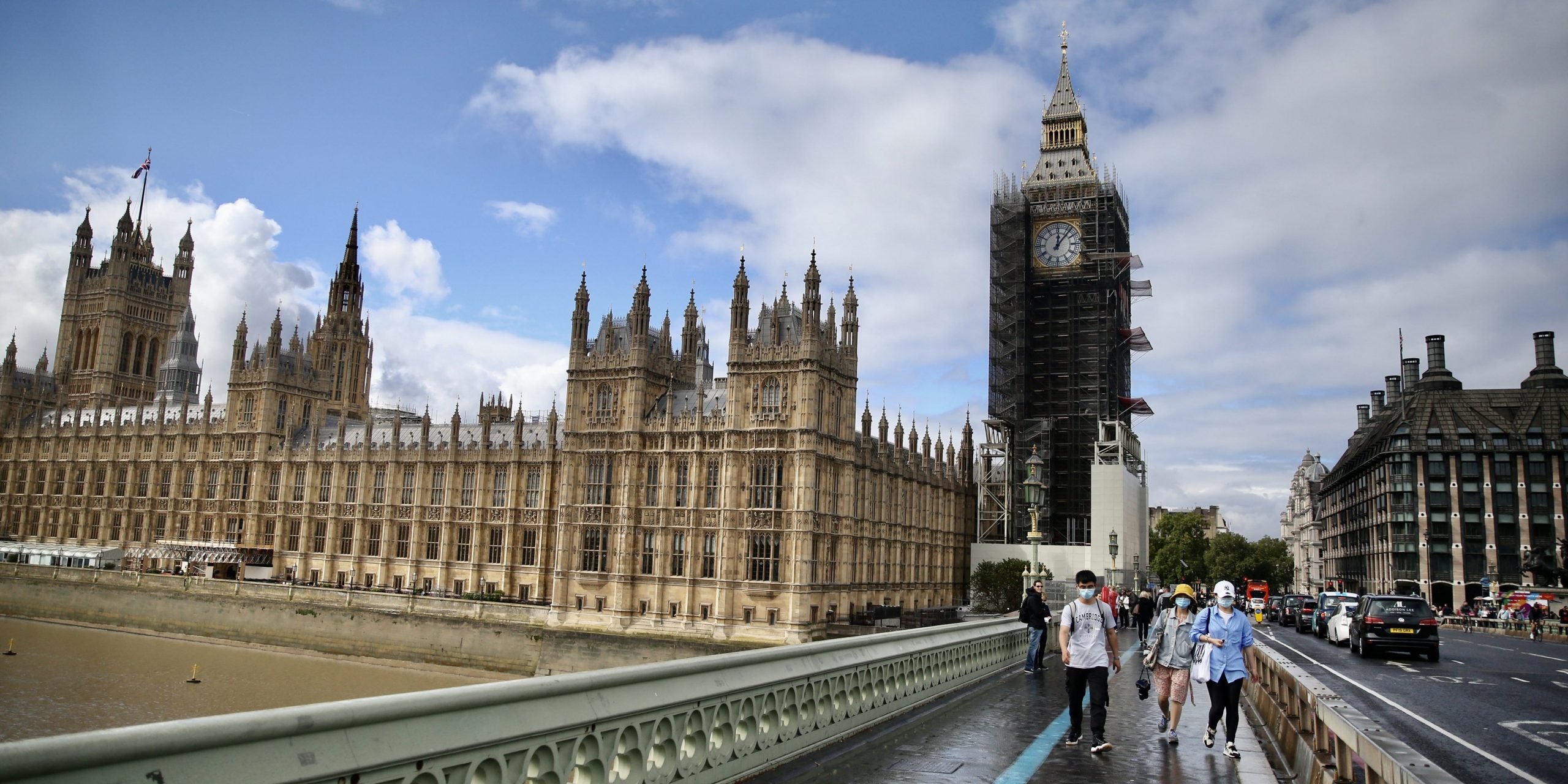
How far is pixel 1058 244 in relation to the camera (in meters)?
84.6

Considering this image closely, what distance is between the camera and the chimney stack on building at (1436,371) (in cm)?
10438

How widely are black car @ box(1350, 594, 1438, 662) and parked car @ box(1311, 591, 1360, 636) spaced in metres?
10.3

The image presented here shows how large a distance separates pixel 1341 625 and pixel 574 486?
130ft

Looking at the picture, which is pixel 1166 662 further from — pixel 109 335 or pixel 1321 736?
pixel 109 335

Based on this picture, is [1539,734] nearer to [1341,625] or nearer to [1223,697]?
[1223,697]

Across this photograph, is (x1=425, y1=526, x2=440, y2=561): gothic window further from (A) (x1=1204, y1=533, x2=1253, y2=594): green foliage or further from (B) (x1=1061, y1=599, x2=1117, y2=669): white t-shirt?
(A) (x1=1204, y1=533, x2=1253, y2=594): green foliage

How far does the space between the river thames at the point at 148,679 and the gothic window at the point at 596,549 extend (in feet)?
26.7

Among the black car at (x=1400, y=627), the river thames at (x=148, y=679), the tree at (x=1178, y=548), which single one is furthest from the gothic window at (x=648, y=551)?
the tree at (x=1178, y=548)

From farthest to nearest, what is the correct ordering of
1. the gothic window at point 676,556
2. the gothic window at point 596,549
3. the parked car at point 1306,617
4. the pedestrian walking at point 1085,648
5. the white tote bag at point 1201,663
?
1. the gothic window at point 596,549
2. the gothic window at point 676,556
3. the parked car at point 1306,617
4. the white tote bag at point 1201,663
5. the pedestrian walking at point 1085,648

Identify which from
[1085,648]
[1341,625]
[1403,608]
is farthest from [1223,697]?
[1341,625]

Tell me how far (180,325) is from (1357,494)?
130636 millimetres

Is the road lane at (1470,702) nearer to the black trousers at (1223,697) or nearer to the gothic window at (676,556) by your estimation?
the black trousers at (1223,697)

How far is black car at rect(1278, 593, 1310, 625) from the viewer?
5416 cm

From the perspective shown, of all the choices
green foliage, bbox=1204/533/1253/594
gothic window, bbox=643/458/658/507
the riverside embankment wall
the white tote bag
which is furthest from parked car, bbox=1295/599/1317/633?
green foliage, bbox=1204/533/1253/594
